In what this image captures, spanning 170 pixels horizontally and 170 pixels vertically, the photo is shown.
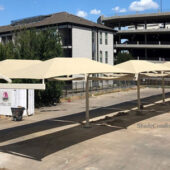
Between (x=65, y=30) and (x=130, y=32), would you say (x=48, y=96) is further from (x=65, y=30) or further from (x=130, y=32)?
(x=130, y=32)

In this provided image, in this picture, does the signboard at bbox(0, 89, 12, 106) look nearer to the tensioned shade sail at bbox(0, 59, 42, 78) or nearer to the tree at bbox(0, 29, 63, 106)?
the tree at bbox(0, 29, 63, 106)

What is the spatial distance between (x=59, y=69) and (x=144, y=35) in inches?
2257

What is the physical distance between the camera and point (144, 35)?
213 feet

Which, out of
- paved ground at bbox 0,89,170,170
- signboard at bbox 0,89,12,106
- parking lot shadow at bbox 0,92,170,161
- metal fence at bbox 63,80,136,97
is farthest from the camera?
metal fence at bbox 63,80,136,97

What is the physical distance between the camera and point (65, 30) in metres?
38.5

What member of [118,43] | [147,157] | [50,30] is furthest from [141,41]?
[147,157]

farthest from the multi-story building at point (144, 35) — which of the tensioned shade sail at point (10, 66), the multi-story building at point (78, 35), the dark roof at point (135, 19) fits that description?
the tensioned shade sail at point (10, 66)

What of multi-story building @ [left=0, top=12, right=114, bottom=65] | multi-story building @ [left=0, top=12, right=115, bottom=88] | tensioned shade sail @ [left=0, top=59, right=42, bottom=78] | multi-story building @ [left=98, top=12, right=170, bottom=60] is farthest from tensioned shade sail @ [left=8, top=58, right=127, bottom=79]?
multi-story building @ [left=98, top=12, right=170, bottom=60]

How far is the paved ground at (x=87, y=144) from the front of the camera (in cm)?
871

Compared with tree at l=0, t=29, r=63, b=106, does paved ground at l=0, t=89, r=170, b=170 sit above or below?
below

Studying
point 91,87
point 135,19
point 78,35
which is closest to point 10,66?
point 91,87

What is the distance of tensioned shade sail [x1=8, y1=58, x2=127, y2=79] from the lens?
32.3ft

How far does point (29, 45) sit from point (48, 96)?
471cm

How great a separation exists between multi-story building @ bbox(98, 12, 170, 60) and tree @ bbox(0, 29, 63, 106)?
38600mm
